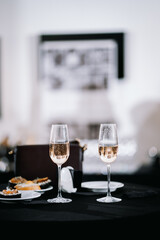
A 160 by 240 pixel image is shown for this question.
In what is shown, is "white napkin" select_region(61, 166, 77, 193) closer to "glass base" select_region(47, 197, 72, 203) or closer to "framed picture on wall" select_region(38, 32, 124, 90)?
"glass base" select_region(47, 197, 72, 203)

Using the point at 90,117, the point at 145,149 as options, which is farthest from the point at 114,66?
the point at 145,149

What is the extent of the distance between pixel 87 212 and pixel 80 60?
325 cm

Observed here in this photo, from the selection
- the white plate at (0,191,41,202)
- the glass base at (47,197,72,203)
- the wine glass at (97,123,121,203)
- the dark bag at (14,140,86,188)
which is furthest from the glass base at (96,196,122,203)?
the dark bag at (14,140,86,188)

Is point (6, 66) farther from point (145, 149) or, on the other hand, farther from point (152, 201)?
point (152, 201)

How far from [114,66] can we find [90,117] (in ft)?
2.00

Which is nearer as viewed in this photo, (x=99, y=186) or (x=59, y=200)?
(x=59, y=200)

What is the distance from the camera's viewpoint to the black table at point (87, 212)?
121 cm

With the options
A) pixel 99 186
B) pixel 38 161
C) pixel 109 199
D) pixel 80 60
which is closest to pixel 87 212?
pixel 109 199

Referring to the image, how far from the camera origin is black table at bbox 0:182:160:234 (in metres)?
1.21

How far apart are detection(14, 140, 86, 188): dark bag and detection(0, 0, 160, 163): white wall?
2.15 m
